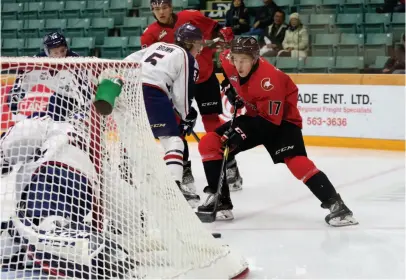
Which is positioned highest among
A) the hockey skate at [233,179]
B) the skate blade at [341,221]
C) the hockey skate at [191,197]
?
the skate blade at [341,221]

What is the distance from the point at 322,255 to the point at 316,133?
3.54 metres

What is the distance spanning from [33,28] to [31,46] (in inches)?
13.9

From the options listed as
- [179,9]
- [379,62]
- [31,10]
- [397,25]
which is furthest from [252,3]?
[31,10]

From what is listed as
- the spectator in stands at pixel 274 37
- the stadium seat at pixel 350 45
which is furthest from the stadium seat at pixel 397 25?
the spectator in stands at pixel 274 37

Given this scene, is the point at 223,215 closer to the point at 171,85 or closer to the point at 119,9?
the point at 171,85

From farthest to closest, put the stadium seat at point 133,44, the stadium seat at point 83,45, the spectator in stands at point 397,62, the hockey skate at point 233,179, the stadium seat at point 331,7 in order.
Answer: the stadium seat at point 83,45 → the stadium seat at point 133,44 → the stadium seat at point 331,7 → the spectator in stands at point 397,62 → the hockey skate at point 233,179

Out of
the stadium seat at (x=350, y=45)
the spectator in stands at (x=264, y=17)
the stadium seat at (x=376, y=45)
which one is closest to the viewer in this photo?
the stadium seat at (x=376, y=45)

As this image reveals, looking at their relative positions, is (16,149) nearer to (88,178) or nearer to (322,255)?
(88,178)

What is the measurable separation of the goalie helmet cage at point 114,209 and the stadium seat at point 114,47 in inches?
212

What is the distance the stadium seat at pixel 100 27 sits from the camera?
820 cm

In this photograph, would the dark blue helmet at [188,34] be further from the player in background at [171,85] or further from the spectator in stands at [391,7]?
the spectator in stands at [391,7]

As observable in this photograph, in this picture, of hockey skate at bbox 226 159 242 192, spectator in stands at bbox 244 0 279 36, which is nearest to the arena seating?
spectator in stands at bbox 244 0 279 36

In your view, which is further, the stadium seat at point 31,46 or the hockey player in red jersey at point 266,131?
the stadium seat at point 31,46

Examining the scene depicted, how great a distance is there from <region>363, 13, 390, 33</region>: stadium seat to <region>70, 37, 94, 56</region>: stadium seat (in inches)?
113
